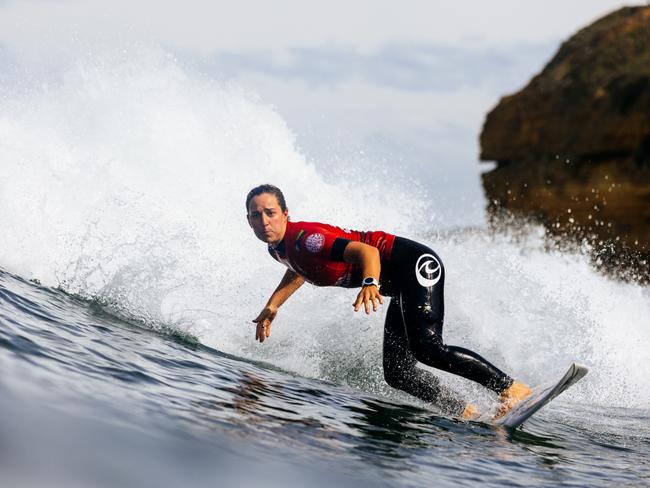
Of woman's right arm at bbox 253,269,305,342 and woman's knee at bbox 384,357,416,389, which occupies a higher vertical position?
woman's right arm at bbox 253,269,305,342

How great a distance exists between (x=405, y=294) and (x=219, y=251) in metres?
4.64

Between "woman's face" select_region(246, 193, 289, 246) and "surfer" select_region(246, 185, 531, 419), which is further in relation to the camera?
"woman's face" select_region(246, 193, 289, 246)

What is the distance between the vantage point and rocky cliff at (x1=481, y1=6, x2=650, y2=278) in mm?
20859

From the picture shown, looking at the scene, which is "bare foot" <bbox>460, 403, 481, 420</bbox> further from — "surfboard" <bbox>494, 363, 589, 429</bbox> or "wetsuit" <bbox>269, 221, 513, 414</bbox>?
Result: "surfboard" <bbox>494, 363, 589, 429</bbox>

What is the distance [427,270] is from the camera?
553 centimetres

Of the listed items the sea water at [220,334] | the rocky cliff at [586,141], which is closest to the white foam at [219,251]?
the sea water at [220,334]

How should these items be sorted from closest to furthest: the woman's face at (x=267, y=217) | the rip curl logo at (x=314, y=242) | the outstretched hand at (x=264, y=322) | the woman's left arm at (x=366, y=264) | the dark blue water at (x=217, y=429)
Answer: the dark blue water at (x=217, y=429)
the woman's left arm at (x=366, y=264)
the rip curl logo at (x=314, y=242)
the woman's face at (x=267, y=217)
the outstretched hand at (x=264, y=322)

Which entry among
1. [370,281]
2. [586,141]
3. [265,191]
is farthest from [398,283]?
[586,141]

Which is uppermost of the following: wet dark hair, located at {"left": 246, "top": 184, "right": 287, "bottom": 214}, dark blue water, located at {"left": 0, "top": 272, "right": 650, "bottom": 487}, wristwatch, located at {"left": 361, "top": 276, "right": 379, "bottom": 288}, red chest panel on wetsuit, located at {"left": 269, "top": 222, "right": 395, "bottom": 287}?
wet dark hair, located at {"left": 246, "top": 184, "right": 287, "bottom": 214}

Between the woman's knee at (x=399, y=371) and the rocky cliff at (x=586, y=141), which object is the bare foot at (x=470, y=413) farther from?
the rocky cliff at (x=586, y=141)

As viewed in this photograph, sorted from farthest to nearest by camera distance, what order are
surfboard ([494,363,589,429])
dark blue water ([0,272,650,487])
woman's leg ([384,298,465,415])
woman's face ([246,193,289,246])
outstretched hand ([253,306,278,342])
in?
1. outstretched hand ([253,306,278,342])
2. woman's leg ([384,298,465,415])
3. woman's face ([246,193,289,246])
4. surfboard ([494,363,589,429])
5. dark blue water ([0,272,650,487])

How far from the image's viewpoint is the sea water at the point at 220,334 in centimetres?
334

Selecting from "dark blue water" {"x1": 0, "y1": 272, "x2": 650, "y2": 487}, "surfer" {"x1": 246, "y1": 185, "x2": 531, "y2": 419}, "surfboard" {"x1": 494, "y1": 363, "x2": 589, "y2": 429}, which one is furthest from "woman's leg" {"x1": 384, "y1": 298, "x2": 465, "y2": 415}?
"surfboard" {"x1": 494, "y1": 363, "x2": 589, "y2": 429}

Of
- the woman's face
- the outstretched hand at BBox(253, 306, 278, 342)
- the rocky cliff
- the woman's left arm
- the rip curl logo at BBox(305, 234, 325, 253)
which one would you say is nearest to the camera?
the woman's left arm
